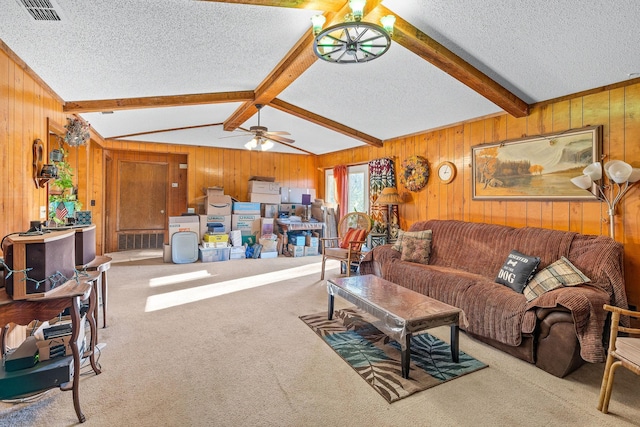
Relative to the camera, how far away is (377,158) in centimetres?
588

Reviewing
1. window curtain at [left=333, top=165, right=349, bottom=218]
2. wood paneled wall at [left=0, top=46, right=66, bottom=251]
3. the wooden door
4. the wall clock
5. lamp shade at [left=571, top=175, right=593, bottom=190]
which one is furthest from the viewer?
the wooden door

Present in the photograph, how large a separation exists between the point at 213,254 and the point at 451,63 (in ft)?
16.8

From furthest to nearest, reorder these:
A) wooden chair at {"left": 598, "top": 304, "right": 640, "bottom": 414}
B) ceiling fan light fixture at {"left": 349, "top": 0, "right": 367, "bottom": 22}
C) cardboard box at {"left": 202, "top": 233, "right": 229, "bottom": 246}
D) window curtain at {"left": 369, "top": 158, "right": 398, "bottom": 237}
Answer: cardboard box at {"left": 202, "top": 233, "right": 229, "bottom": 246} < window curtain at {"left": 369, "top": 158, "right": 398, "bottom": 237} < ceiling fan light fixture at {"left": 349, "top": 0, "right": 367, "bottom": 22} < wooden chair at {"left": 598, "top": 304, "right": 640, "bottom": 414}

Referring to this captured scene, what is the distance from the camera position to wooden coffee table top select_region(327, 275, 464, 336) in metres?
2.27

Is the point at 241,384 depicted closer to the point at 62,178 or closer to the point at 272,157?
Result: the point at 62,178

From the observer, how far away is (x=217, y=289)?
14.1ft

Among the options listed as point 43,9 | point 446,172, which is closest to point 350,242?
point 446,172

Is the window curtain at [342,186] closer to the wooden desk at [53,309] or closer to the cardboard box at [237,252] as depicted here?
the cardboard box at [237,252]

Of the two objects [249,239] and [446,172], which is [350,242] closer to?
[446,172]

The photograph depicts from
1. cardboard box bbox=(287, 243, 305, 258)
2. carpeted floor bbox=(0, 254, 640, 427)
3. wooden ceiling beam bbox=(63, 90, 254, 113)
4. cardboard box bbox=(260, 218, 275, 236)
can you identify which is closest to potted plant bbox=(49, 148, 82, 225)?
wooden ceiling beam bbox=(63, 90, 254, 113)

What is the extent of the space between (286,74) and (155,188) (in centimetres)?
527

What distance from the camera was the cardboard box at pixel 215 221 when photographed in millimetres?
6465

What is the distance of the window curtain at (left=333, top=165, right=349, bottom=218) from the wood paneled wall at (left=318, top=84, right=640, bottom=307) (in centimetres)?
151

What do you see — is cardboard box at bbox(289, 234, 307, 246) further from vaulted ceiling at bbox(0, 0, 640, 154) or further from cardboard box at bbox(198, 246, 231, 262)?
vaulted ceiling at bbox(0, 0, 640, 154)
